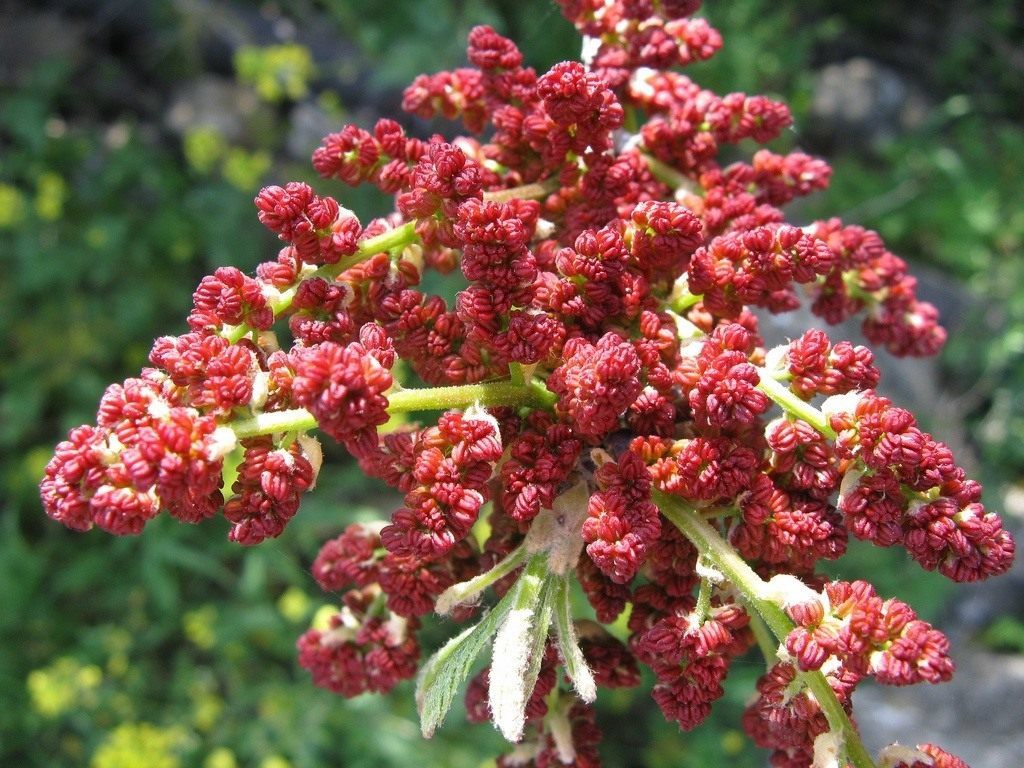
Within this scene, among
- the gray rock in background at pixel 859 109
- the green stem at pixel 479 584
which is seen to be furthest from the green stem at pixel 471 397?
the gray rock in background at pixel 859 109

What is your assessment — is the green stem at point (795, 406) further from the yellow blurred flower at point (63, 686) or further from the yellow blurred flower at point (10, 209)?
the yellow blurred flower at point (10, 209)

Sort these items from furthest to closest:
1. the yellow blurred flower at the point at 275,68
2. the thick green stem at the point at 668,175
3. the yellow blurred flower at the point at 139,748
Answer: the yellow blurred flower at the point at 275,68 < the yellow blurred flower at the point at 139,748 < the thick green stem at the point at 668,175

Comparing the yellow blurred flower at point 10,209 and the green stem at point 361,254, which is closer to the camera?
the green stem at point 361,254

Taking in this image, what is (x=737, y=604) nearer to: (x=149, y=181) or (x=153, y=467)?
(x=153, y=467)

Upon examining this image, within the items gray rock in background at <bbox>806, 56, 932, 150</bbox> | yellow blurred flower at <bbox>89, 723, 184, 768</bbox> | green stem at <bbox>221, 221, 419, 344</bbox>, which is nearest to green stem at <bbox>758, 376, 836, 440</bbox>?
green stem at <bbox>221, 221, 419, 344</bbox>

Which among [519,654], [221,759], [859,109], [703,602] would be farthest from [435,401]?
[859,109]

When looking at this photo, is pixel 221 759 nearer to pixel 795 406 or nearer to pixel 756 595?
pixel 756 595

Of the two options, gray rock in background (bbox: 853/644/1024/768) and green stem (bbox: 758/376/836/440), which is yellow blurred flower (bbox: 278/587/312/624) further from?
green stem (bbox: 758/376/836/440)

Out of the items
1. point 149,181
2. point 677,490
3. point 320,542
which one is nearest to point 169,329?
point 149,181
